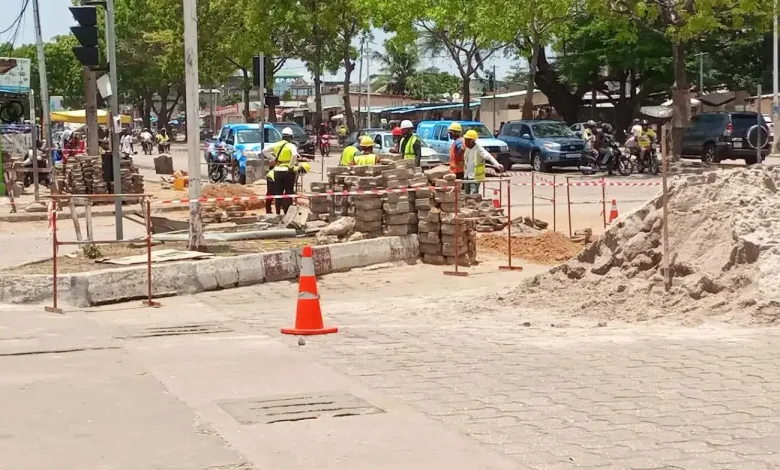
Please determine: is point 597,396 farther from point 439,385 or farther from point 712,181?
point 712,181

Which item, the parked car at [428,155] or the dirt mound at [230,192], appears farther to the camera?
the parked car at [428,155]

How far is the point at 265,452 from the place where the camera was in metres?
5.95

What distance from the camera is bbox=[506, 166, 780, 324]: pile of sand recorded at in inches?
386

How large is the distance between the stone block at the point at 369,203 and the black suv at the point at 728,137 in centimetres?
2146

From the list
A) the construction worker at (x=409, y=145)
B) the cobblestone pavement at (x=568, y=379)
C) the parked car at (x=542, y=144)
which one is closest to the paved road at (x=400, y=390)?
the cobblestone pavement at (x=568, y=379)

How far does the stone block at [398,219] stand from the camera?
14680mm

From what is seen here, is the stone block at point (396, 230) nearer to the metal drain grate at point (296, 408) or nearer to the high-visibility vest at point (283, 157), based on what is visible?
the high-visibility vest at point (283, 157)

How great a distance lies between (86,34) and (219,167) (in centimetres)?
1809

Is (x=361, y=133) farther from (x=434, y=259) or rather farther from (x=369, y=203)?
(x=434, y=259)

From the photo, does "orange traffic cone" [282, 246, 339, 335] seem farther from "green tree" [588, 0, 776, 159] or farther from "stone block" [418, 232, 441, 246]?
"green tree" [588, 0, 776, 159]

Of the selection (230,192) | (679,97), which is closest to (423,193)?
(230,192)

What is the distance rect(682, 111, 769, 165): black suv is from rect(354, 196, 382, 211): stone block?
2146cm

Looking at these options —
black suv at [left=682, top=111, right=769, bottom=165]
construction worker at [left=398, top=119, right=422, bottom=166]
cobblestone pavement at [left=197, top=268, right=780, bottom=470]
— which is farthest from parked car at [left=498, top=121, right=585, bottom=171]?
cobblestone pavement at [left=197, top=268, right=780, bottom=470]

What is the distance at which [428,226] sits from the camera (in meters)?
14.6
